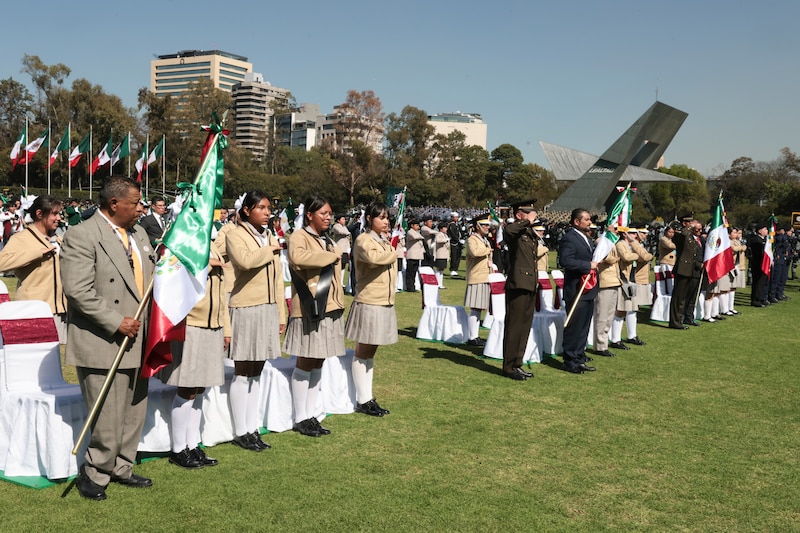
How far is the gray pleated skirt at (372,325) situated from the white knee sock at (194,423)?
155cm

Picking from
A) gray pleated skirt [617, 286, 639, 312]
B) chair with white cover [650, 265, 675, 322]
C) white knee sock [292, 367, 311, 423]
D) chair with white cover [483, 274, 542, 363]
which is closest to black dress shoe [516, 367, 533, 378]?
chair with white cover [483, 274, 542, 363]

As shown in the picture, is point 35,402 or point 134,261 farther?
point 35,402

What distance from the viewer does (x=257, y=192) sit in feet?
17.2

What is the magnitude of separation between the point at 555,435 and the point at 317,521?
103 inches

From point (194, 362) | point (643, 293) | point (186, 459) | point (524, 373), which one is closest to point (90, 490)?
point (186, 459)

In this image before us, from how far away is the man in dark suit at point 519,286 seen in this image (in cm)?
784

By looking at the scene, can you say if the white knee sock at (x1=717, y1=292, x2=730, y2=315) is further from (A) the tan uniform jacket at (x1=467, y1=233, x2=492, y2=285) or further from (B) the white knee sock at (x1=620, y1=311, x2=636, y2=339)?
(A) the tan uniform jacket at (x1=467, y1=233, x2=492, y2=285)

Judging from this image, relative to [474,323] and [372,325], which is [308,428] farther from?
[474,323]

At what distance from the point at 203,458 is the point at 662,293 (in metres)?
11.0

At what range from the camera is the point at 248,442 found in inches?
209

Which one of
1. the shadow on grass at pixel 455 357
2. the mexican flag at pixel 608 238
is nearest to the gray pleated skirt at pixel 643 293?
the mexican flag at pixel 608 238

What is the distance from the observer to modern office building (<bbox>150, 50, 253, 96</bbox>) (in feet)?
562

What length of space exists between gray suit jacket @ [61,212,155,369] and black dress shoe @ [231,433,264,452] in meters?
1.34

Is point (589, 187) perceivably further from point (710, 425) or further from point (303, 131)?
point (303, 131)
